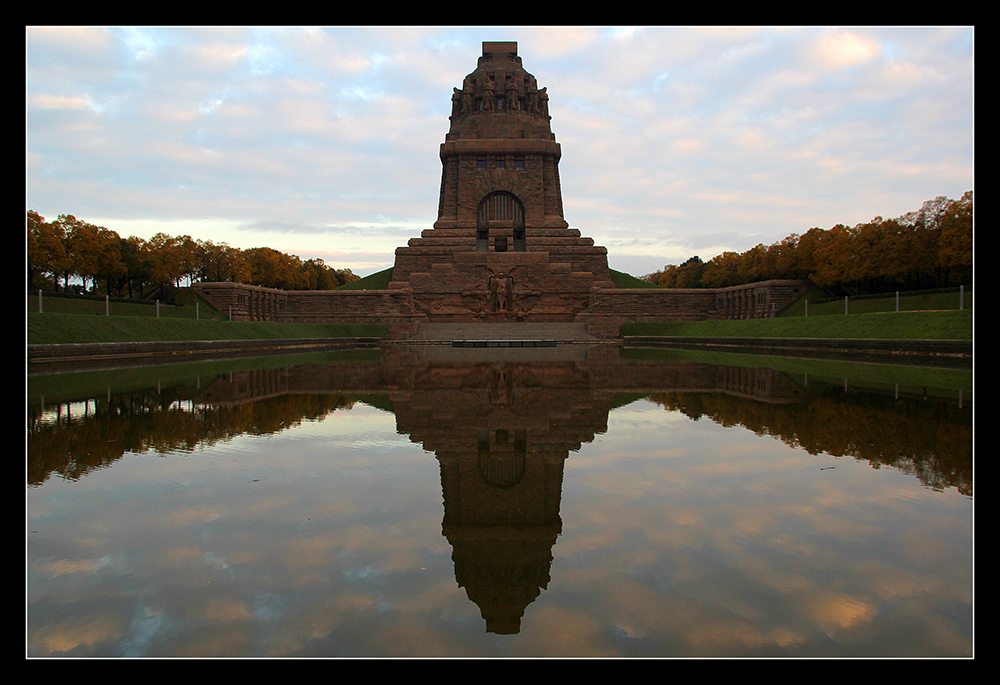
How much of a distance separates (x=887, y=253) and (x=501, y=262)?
2407 centimetres

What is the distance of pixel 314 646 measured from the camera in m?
2.45

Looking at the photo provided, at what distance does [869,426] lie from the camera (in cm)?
727

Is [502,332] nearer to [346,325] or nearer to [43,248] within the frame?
[346,325]

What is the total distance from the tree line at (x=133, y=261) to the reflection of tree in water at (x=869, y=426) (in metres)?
36.0

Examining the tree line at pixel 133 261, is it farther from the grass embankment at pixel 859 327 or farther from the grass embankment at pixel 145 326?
the grass embankment at pixel 859 327

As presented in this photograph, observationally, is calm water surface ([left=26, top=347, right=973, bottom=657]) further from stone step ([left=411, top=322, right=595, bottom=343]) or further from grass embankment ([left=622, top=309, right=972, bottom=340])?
stone step ([left=411, top=322, right=595, bottom=343])

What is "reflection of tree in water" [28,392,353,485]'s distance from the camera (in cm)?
573

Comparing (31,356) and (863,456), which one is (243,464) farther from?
(31,356)

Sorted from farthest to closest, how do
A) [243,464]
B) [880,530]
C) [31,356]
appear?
[31,356] < [243,464] < [880,530]

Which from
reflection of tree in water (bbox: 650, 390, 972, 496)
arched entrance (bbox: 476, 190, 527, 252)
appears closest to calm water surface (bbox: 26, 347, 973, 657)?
reflection of tree in water (bbox: 650, 390, 972, 496)

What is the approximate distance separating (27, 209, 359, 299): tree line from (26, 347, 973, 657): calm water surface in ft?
106
